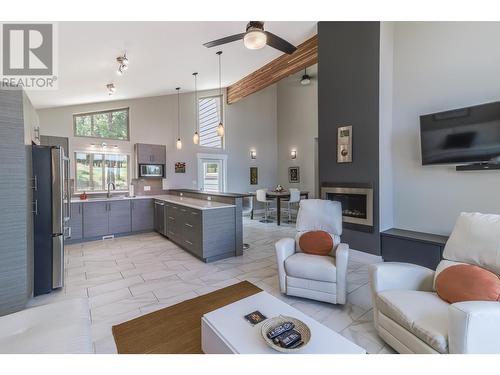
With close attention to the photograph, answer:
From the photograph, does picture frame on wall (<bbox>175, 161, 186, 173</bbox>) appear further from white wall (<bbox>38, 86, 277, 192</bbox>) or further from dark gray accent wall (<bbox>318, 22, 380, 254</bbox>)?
dark gray accent wall (<bbox>318, 22, 380, 254</bbox>)

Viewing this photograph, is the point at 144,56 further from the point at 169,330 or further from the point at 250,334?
the point at 250,334

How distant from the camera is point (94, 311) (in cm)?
230

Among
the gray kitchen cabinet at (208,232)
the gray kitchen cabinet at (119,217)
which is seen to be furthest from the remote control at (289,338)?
the gray kitchen cabinet at (119,217)

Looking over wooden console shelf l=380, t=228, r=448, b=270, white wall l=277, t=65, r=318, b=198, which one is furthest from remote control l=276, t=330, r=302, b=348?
white wall l=277, t=65, r=318, b=198

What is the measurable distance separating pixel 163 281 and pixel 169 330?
1070 millimetres

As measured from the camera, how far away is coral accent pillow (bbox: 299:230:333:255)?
8.61 feet

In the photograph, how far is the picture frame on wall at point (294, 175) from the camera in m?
8.22

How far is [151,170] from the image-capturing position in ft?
19.7

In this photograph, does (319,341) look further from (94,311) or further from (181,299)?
(94,311)

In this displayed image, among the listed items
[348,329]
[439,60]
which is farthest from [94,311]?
[439,60]

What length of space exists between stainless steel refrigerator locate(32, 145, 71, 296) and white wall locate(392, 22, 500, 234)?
451 centimetres

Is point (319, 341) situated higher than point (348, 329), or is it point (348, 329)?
point (319, 341)

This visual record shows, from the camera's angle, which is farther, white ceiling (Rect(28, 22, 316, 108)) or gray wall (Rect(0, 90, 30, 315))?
white ceiling (Rect(28, 22, 316, 108))
